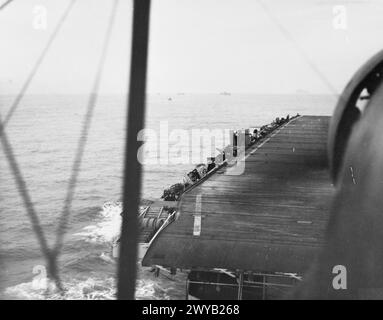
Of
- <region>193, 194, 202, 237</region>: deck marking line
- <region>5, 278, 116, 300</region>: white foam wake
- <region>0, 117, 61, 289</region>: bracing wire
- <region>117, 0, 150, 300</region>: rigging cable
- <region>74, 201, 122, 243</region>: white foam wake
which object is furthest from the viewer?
<region>74, 201, 122, 243</region>: white foam wake

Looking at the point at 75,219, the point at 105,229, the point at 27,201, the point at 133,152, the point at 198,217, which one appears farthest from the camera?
the point at 75,219

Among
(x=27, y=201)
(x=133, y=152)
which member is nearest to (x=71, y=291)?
(x=27, y=201)

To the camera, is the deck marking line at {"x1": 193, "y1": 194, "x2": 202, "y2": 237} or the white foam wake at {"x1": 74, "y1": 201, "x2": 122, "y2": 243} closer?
the deck marking line at {"x1": 193, "y1": 194, "x2": 202, "y2": 237}

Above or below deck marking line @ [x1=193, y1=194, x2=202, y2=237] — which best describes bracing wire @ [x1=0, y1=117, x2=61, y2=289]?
above

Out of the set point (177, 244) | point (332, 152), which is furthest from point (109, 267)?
point (332, 152)

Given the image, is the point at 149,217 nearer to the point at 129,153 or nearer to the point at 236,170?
the point at 236,170

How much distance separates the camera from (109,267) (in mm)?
26766

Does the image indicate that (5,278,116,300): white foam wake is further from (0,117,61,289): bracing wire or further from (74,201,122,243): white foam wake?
(0,117,61,289): bracing wire

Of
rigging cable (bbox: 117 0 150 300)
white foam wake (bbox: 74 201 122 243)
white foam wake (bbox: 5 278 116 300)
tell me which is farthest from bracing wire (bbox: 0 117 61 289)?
white foam wake (bbox: 74 201 122 243)

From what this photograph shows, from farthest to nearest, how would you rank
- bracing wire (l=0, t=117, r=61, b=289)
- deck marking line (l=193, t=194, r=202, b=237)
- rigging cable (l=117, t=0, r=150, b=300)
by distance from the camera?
deck marking line (l=193, t=194, r=202, b=237)
bracing wire (l=0, t=117, r=61, b=289)
rigging cable (l=117, t=0, r=150, b=300)

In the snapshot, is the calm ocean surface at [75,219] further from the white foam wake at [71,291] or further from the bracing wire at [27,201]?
the bracing wire at [27,201]

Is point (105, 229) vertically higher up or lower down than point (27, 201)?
lower down

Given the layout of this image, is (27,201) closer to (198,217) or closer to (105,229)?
(198,217)
